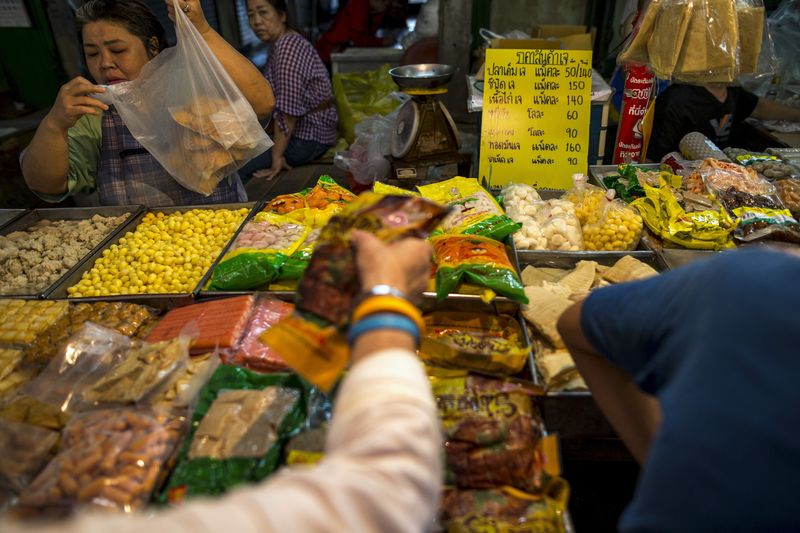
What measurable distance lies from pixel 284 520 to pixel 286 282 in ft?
5.25

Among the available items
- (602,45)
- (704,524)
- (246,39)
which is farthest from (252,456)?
(246,39)

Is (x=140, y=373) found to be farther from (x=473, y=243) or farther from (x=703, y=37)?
(x=703, y=37)

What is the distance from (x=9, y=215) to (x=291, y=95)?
3245 mm

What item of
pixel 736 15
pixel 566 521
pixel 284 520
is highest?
pixel 736 15

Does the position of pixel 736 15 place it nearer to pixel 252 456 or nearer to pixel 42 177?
pixel 252 456

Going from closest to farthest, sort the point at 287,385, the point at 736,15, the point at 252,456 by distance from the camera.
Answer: the point at 252,456
the point at 287,385
the point at 736,15

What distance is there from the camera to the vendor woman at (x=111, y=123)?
246 centimetres

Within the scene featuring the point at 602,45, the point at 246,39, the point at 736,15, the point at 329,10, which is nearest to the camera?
the point at 736,15

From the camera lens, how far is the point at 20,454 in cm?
148

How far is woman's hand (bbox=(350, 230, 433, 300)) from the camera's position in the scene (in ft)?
3.55

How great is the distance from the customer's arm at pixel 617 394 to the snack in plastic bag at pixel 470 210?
1.07 metres

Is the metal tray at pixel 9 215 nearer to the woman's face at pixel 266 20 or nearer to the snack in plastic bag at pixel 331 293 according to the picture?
the snack in plastic bag at pixel 331 293

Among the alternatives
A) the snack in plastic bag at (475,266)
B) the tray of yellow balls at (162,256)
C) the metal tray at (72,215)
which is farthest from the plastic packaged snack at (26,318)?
the snack in plastic bag at (475,266)

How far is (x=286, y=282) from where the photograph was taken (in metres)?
2.27
